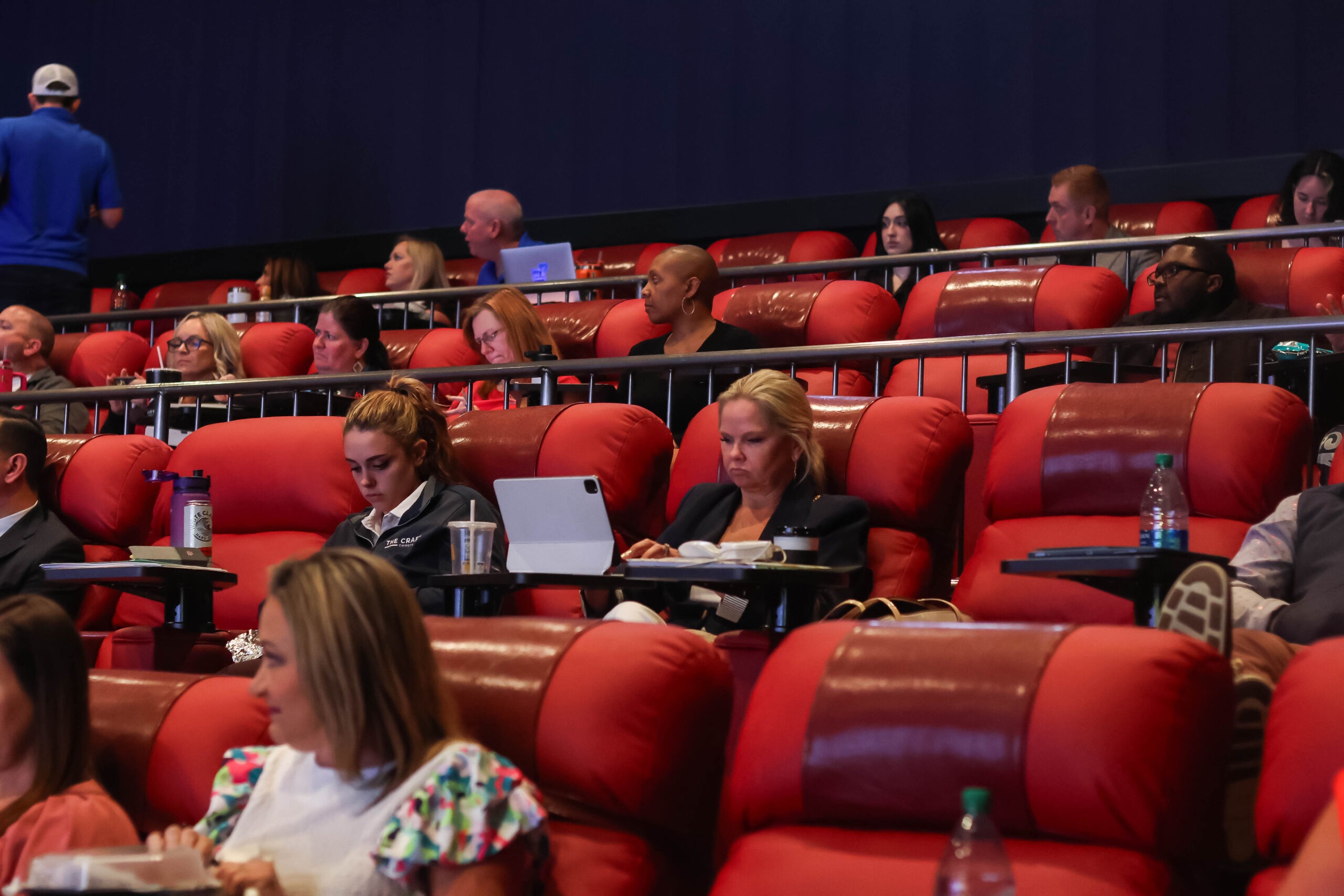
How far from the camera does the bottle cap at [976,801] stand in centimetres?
133

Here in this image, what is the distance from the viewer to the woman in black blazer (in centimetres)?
273

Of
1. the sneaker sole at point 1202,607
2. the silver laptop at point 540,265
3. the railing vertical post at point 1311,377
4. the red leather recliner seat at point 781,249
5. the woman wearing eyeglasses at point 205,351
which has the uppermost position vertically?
the red leather recliner seat at point 781,249

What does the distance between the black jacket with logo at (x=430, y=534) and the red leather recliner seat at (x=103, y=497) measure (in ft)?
2.63

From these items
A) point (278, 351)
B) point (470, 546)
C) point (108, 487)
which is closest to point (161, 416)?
point (108, 487)

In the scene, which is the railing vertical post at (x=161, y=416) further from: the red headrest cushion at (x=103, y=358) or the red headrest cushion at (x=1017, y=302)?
the red headrest cushion at (x=1017, y=302)

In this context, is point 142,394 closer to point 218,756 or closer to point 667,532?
point 667,532

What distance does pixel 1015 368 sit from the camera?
3.22m

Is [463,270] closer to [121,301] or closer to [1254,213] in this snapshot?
[121,301]

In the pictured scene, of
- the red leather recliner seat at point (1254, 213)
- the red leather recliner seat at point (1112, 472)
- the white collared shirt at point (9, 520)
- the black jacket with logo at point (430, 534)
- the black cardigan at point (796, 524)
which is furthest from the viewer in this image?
the red leather recliner seat at point (1254, 213)

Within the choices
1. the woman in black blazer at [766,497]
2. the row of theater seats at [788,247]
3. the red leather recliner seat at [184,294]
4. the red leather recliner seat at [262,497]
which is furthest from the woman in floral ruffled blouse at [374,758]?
the red leather recliner seat at [184,294]

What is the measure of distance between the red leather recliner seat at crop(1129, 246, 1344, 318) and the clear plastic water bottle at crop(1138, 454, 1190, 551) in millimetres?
1875

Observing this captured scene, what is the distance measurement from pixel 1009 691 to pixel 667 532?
58.6 inches

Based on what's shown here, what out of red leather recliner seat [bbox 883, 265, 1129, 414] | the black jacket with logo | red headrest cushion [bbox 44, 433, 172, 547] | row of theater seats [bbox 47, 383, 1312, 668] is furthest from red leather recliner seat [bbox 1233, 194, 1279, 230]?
red headrest cushion [bbox 44, 433, 172, 547]

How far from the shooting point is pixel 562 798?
1707 mm
